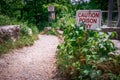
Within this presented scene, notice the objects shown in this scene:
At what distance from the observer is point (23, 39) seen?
10477mm

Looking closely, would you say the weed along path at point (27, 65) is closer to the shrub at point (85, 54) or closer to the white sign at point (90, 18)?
the shrub at point (85, 54)

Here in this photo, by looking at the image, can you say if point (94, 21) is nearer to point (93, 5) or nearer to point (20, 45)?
point (20, 45)

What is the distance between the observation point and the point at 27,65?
7254 mm

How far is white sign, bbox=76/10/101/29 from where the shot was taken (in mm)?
5637

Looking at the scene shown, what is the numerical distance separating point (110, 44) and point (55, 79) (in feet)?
5.45

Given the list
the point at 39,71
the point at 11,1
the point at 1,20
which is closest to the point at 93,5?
the point at 11,1

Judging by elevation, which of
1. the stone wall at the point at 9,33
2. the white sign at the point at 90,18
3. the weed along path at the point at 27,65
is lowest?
the weed along path at the point at 27,65

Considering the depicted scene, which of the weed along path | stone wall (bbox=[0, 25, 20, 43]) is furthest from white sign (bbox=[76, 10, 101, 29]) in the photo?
stone wall (bbox=[0, 25, 20, 43])

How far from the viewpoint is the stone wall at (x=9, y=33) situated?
9169 mm

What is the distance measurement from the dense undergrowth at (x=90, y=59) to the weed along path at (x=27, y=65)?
59 centimetres

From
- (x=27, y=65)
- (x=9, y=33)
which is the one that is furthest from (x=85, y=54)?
(x=9, y=33)

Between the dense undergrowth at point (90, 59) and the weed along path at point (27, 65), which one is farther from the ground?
the dense undergrowth at point (90, 59)

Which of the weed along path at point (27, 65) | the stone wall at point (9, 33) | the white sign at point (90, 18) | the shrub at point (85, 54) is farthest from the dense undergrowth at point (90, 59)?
the stone wall at point (9, 33)

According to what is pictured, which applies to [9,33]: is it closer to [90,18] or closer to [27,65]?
[27,65]
